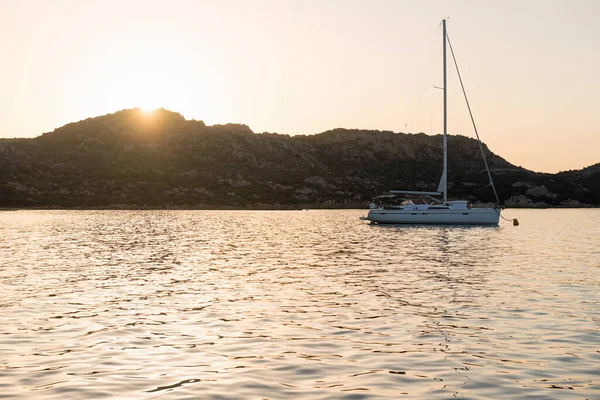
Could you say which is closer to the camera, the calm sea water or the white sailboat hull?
the calm sea water

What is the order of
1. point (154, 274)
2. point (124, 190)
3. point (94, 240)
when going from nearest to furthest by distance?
point (154, 274) < point (94, 240) < point (124, 190)

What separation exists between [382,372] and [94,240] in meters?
42.3

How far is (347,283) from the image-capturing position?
2481 centimetres

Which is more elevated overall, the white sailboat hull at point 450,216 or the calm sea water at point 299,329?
the white sailboat hull at point 450,216

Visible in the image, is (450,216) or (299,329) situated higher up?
(450,216)

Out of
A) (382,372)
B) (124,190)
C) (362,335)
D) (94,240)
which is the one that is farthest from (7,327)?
(124,190)

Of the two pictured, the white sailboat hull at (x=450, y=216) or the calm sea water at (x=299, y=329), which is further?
the white sailboat hull at (x=450, y=216)

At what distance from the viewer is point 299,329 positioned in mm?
15828

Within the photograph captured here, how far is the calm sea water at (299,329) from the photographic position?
10953 millimetres

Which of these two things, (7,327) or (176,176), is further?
(176,176)

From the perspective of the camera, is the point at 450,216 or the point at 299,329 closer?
the point at 299,329

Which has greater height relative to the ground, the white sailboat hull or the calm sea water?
the white sailboat hull

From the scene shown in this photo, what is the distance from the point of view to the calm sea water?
11.0 metres

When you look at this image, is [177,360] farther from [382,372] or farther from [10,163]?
[10,163]
